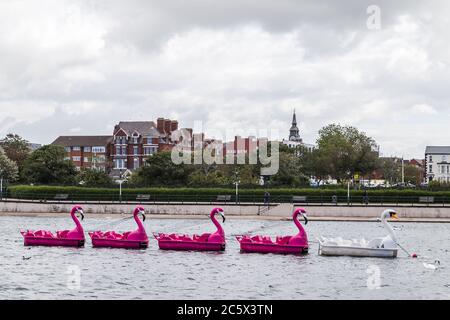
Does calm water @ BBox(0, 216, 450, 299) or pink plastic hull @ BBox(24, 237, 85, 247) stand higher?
pink plastic hull @ BBox(24, 237, 85, 247)

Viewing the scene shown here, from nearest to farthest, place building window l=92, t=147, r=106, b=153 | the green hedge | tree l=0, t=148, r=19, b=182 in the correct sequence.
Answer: the green hedge → tree l=0, t=148, r=19, b=182 → building window l=92, t=147, r=106, b=153

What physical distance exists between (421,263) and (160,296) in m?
17.7

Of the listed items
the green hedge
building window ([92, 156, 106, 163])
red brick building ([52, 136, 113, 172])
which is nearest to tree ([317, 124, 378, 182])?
the green hedge

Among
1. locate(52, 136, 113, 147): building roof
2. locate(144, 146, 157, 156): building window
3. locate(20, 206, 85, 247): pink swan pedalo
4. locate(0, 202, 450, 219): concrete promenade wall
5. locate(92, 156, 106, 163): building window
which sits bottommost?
locate(20, 206, 85, 247): pink swan pedalo

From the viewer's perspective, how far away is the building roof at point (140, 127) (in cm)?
17200

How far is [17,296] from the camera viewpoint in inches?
1372

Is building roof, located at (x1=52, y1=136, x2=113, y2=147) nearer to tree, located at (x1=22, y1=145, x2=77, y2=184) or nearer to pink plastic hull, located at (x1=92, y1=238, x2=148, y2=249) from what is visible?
tree, located at (x1=22, y1=145, x2=77, y2=184)

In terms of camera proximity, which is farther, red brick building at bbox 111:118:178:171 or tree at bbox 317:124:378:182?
red brick building at bbox 111:118:178:171

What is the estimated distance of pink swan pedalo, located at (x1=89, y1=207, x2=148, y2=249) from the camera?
51.0m

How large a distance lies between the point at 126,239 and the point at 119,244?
0.64 m

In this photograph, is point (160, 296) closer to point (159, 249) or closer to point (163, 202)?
point (159, 249)

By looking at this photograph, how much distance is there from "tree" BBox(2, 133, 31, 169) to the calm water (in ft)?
341

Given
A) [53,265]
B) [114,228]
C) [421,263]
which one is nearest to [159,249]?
[53,265]

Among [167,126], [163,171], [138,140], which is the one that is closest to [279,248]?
[163,171]
